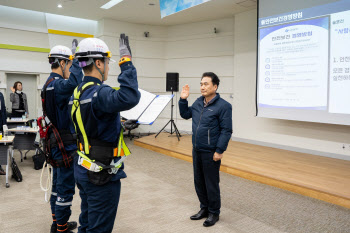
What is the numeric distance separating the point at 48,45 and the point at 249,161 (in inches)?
274

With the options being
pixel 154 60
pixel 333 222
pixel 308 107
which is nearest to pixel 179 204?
pixel 333 222

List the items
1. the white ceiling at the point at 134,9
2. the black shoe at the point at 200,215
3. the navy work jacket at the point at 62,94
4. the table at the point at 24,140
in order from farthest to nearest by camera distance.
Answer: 1. the white ceiling at the point at 134,9
2. the table at the point at 24,140
3. the black shoe at the point at 200,215
4. the navy work jacket at the point at 62,94

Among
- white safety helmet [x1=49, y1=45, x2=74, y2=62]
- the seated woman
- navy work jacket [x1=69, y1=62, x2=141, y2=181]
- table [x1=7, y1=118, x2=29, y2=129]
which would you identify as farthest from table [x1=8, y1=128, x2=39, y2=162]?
navy work jacket [x1=69, y1=62, x2=141, y2=181]

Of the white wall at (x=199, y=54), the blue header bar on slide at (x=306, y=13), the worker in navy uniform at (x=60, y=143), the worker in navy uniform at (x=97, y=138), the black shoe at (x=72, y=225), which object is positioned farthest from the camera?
the white wall at (x=199, y=54)

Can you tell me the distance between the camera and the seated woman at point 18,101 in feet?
23.4

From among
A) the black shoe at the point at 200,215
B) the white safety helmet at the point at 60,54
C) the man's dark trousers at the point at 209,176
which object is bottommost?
the black shoe at the point at 200,215

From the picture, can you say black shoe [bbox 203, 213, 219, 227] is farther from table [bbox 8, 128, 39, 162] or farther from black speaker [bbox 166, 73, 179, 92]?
black speaker [bbox 166, 73, 179, 92]

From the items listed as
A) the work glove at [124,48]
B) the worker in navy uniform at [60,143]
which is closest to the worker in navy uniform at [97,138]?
the work glove at [124,48]

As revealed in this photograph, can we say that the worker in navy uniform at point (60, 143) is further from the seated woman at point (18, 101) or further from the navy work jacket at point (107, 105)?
the seated woman at point (18, 101)

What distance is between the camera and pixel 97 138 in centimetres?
168

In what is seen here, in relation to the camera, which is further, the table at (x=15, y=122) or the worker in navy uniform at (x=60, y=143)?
the table at (x=15, y=122)

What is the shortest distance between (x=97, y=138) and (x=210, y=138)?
143 centimetres

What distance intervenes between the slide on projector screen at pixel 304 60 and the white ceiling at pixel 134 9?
119 centimetres

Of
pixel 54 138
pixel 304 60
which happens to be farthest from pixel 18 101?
pixel 304 60
